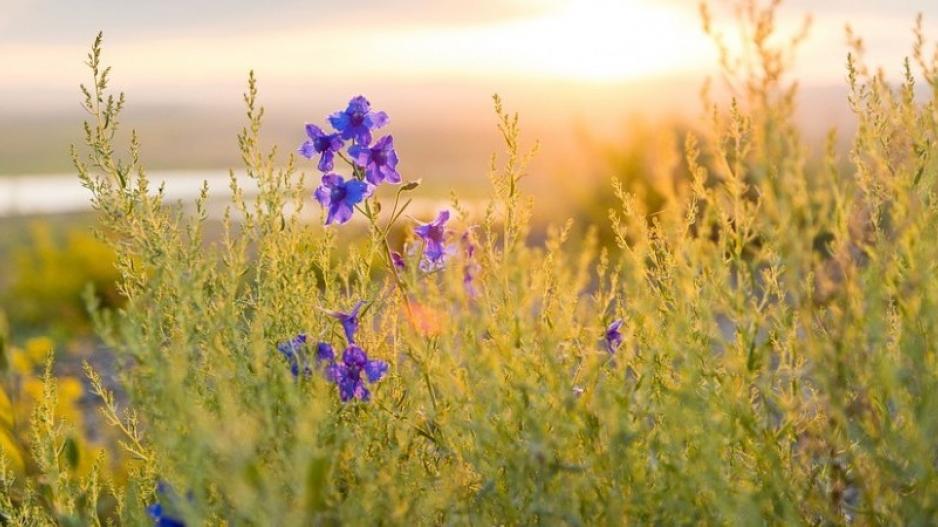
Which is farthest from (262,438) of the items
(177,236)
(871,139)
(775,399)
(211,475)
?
(871,139)

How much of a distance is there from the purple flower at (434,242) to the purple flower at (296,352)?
0.50m

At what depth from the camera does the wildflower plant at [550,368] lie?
2.00 metres

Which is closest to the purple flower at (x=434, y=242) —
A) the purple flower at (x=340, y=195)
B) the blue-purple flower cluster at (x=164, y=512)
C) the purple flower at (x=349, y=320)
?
the purple flower at (x=340, y=195)

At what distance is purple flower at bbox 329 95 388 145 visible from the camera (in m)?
2.82

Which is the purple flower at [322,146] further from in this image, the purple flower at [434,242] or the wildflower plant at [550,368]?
the purple flower at [434,242]

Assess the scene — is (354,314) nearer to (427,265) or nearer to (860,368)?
(427,265)

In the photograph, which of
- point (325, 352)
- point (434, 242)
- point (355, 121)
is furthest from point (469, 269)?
point (325, 352)

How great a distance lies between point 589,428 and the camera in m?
2.21

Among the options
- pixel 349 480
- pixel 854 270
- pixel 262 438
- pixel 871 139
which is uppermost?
pixel 871 139

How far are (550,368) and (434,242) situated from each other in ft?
2.66

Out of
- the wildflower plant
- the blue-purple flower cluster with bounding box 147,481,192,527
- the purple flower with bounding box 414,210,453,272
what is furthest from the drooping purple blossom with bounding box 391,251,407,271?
the blue-purple flower cluster with bounding box 147,481,192,527

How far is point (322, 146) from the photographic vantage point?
2867 mm

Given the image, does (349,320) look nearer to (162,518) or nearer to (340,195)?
(340,195)

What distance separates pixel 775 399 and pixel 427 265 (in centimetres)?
104
